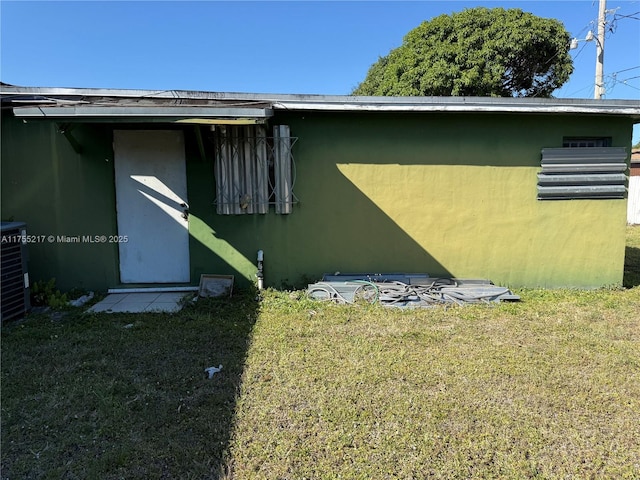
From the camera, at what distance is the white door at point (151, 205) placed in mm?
5348

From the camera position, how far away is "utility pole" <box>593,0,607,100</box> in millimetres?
12273

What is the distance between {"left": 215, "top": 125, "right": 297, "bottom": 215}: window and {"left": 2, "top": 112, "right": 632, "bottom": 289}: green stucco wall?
0.17 m

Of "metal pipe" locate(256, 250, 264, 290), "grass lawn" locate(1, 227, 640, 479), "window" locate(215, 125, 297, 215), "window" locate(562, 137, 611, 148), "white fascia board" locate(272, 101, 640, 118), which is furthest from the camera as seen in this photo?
"window" locate(562, 137, 611, 148)

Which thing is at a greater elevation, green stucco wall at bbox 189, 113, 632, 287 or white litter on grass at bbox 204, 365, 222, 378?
green stucco wall at bbox 189, 113, 632, 287

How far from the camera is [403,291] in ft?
16.6

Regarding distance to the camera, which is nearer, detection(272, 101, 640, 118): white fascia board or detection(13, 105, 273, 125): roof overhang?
detection(13, 105, 273, 125): roof overhang

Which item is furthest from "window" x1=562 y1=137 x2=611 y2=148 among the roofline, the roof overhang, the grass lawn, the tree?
the tree

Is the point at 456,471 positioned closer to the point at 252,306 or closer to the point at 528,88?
the point at 252,306

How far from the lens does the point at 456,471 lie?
2037mm

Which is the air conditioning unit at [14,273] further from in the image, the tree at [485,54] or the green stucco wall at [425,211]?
the tree at [485,54]

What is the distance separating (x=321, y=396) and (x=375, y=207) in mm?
3370

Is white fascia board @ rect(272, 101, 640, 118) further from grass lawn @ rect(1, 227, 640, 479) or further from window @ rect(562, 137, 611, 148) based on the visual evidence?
grass lawn @ rect(1, 227, 640, 479)

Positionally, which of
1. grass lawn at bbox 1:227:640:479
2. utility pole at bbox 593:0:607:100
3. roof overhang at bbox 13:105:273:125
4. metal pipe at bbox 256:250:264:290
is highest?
utility pole at bbox 593:0:607:100

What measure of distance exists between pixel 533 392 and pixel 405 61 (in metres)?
17.6
